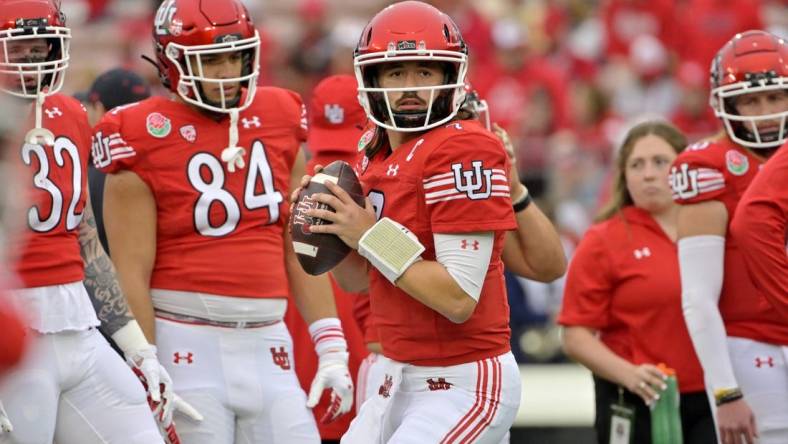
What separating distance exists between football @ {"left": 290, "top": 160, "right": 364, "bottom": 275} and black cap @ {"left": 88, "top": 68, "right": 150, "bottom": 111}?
1.74 meters

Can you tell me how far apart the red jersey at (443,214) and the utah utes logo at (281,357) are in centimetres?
78

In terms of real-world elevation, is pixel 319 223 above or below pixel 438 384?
above

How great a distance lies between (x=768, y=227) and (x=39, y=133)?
2.22 metres

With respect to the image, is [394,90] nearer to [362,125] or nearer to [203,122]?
[203,122]

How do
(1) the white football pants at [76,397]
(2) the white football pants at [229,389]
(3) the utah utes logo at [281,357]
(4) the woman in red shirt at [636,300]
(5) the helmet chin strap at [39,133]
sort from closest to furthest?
1. (1) the white football pants at [76,397]
2. (5) the helmet chin strap at [39,133]
3. (2) the white football pants at [229,389]
4. (3) the utah utes logo at [281,357]
5. (4) the woman in red shirt at [636,300]

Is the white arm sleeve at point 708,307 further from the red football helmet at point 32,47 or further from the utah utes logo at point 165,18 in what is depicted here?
the red football helmet at point 32,47

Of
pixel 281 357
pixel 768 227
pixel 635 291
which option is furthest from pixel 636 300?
pixel 281 357

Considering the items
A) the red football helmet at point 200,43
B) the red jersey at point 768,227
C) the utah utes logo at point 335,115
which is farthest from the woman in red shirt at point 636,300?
the red football helmet at point 200,43

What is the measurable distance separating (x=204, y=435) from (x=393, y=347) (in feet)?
2.92

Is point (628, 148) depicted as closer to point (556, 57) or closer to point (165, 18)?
point (165, 18)

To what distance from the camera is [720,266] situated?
181 inches

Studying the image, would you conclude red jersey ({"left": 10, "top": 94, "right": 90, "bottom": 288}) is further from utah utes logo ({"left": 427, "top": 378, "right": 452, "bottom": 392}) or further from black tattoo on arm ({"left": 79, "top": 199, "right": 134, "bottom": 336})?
utah utes logo ({"left": 427, "top": 378, "right": 452, "bottom": 392})

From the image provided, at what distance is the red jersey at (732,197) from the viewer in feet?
15.0

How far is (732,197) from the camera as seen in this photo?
4613 mm
